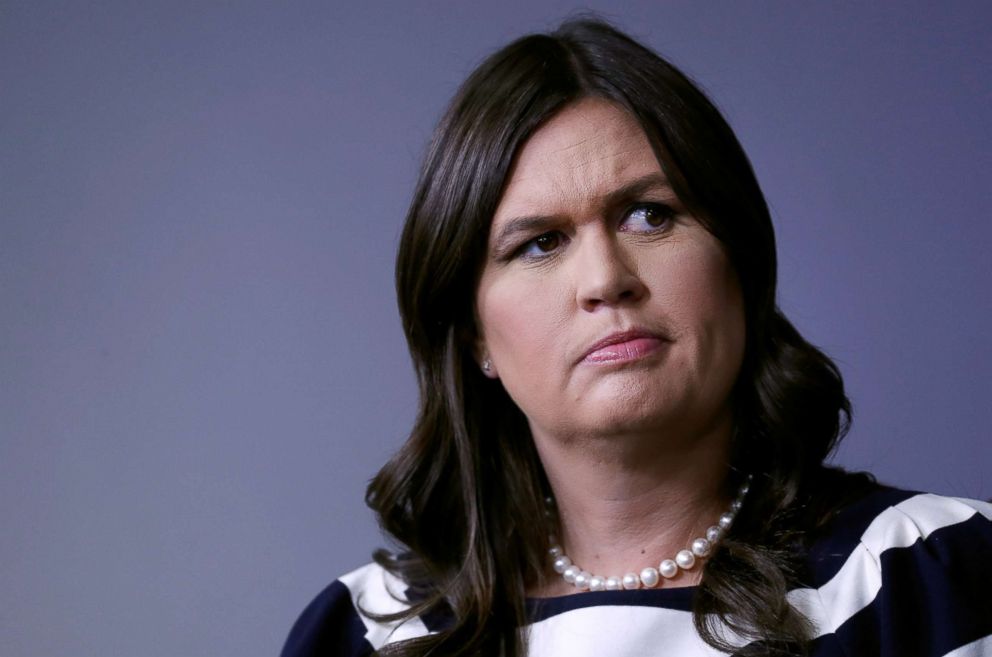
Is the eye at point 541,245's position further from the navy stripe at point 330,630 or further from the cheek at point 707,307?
→ the navy stripe at point 330,630

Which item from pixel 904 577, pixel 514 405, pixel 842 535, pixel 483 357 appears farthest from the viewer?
pixel 514 405

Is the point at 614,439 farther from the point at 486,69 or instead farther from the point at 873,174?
the point at 873,174

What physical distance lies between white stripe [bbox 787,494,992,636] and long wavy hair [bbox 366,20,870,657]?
0.04 meters

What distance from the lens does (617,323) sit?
180 cm

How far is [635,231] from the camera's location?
188cm

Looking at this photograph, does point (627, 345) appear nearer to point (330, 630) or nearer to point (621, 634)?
point (621, 634)

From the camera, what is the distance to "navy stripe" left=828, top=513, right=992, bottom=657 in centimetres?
164

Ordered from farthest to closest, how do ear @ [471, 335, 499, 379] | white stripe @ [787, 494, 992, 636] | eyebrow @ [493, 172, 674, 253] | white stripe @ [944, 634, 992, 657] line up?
1. ear @ [471, 335, 499, 379]
2. eyebrow @ [493, 172, 674, 253]
3. white stripe @ [787, 494, 992, 636]
4. white stripe @ [944, 634, 992, 657]

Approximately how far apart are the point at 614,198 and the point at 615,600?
0.64 meters

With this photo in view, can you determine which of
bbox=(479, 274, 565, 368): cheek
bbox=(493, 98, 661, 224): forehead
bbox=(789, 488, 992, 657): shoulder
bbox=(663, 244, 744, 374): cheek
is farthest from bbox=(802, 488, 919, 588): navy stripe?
bbox=(493, 98, 661, 224): forehead

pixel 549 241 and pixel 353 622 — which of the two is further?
pixel 353 622

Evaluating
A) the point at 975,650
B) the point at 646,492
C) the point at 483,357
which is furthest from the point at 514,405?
the point at 975,650

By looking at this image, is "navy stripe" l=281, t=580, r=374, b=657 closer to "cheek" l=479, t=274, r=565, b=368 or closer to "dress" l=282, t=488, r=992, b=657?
"dress" l=282, t=488, r=992, b=657

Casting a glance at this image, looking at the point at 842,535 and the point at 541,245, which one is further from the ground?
the point at 541,245
